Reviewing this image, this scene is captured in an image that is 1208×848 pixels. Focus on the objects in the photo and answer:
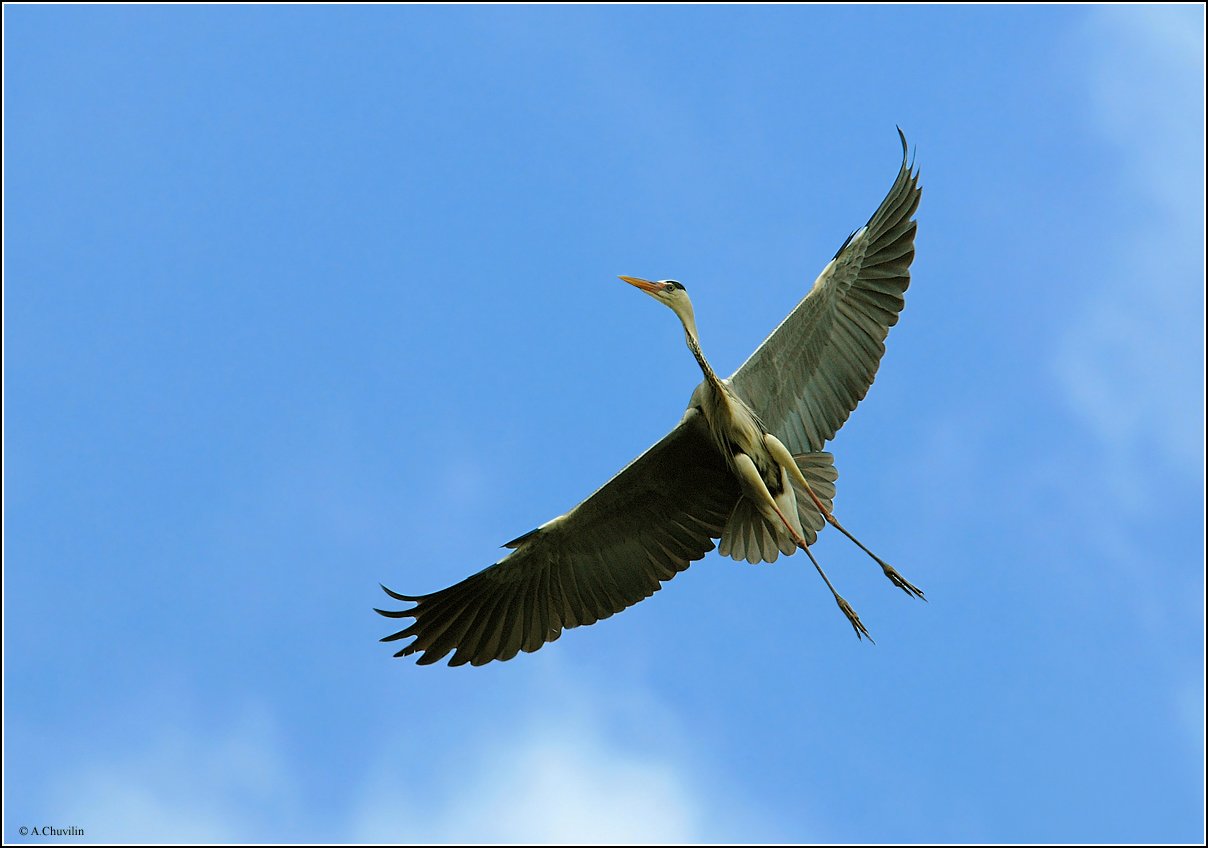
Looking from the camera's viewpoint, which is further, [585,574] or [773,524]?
[585,574]

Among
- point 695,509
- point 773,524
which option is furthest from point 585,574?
point 773,524

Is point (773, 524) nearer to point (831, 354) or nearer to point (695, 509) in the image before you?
point (695, 509)

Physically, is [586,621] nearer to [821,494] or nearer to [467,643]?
[467,643]

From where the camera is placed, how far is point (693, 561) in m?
10.6

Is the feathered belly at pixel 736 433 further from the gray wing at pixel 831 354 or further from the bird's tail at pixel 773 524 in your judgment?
the gray wing at pixel 831 354

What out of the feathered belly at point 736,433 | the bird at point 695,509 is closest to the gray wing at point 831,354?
the bird at point 695,509

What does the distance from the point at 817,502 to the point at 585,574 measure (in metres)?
1.90

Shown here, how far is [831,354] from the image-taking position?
34.5 ft

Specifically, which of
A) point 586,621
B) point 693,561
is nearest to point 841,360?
point 693,561

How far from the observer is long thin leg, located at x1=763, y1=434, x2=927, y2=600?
9914 millimetres

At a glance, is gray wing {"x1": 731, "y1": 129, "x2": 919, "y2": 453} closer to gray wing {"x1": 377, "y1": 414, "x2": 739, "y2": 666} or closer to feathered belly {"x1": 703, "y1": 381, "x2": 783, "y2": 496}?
feathered belly {"x1": 703, "y1": 381, "x2": 783, "y2": 496}

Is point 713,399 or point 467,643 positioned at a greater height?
point 713,399

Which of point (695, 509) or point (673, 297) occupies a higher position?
point (673, 297)

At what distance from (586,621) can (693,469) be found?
1.47 m
